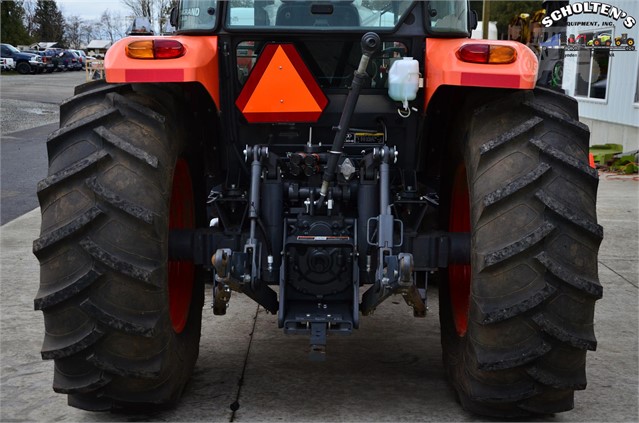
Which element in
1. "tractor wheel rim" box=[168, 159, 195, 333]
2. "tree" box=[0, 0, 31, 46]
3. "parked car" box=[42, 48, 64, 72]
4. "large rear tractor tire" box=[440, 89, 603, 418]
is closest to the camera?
"large rear tractor tire" box=[440, 89, 603, 418]

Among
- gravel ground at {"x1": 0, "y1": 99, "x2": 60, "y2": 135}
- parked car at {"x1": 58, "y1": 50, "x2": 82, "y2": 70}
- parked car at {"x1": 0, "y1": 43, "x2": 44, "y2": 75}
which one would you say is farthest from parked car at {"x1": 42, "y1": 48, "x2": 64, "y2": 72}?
gravel ground at {"x1": 0, "y1": 99, "x2": 60, "y2": 135}

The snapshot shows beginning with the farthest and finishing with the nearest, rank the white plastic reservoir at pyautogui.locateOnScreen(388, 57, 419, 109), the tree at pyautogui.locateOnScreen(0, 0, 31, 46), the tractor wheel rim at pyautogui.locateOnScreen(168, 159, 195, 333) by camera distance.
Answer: the tree at pyautogui.locateOnScreen(0, 0, 31, 46)
the tractor wheel rim at pyautogui.locateOnScreen(168, 159, 195, 333)
the white plastic reservoir at pyautogui.locateOnScreen(388, 57, 419, 109)

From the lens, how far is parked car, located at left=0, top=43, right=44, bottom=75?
182 ft

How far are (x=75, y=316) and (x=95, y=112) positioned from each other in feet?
3.29

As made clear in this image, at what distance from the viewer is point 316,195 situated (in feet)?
14.8

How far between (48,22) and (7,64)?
4510cm

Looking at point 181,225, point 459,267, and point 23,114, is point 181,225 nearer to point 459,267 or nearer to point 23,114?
Result: point 459,267

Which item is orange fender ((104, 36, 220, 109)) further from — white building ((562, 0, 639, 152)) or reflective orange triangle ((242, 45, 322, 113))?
white building ((562, 0, 639, 152))

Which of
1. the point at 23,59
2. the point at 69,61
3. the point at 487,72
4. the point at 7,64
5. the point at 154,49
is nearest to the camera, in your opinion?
the point at 487,72

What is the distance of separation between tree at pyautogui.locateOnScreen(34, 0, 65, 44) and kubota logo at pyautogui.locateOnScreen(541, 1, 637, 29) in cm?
8293

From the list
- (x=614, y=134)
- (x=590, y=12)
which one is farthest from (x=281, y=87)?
(x=590, y=12)

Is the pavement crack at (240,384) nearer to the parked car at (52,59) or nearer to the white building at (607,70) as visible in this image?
the white building at (607,70)

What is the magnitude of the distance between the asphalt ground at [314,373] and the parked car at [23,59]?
5218 cm

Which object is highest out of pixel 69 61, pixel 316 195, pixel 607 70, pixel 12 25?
pixel 316 195
